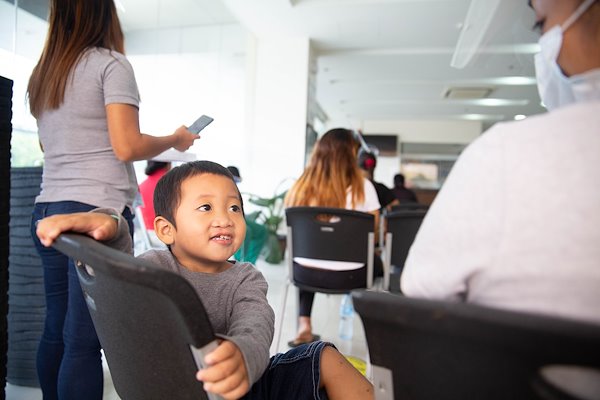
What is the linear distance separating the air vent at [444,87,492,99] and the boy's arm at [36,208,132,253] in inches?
312

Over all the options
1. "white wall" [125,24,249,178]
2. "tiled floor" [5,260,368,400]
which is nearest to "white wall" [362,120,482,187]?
"white wall" [125,24,249,178]

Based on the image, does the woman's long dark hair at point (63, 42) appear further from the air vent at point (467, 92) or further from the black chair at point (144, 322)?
the air vent at point (467, 92)

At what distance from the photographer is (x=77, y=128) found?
1.13 metres

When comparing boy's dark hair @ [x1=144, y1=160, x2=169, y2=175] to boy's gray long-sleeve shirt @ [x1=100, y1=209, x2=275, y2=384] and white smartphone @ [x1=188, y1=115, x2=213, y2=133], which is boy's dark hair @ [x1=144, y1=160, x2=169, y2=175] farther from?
boy's gray long-sleeve shirt @ [x1=100, y1=209, x2=275, y2=384]

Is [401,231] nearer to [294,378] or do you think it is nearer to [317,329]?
[317,329]

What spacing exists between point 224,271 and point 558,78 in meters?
0.66

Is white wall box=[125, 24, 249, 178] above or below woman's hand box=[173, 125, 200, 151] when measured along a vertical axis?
above

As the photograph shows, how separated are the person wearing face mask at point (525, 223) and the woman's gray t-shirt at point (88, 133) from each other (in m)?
0.93

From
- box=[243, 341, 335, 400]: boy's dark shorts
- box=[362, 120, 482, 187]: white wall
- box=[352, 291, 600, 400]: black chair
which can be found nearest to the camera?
box=[352, 291, 600, 400]: black chair

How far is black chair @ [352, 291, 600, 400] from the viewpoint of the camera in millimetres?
309

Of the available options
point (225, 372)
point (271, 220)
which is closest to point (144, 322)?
point (225, 372)

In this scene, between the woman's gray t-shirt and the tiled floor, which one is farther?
the tiled floor

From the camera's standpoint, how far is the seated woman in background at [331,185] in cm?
225

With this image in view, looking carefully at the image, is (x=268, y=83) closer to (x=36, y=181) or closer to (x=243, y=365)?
(x=36, y=181)
